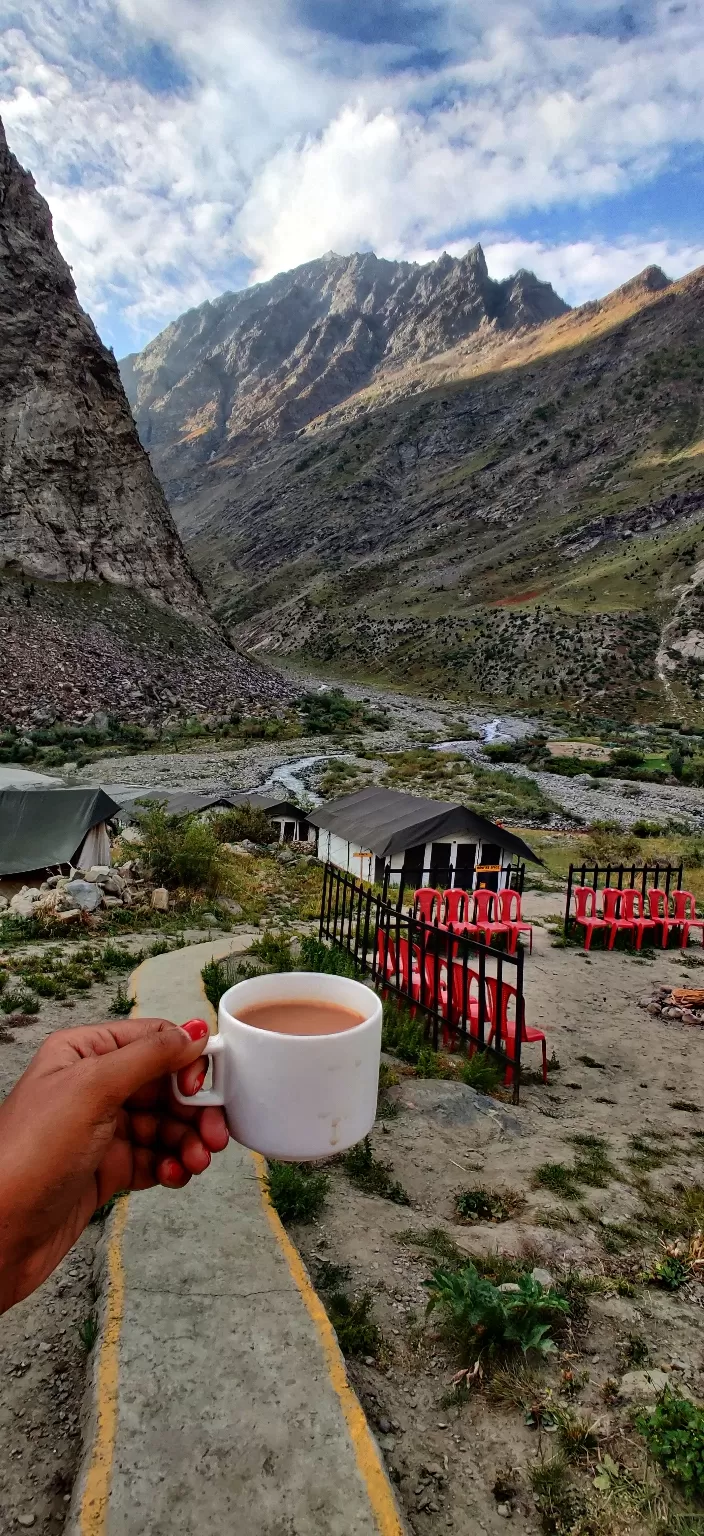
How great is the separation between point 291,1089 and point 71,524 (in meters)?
59.7

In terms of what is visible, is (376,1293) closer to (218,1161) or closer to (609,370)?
(218,1161)

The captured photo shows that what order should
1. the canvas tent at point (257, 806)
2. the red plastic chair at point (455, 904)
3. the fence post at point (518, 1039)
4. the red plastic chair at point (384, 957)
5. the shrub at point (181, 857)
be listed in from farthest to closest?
1. the canvas tent at point (257, 806)
2. the shrub at point (181, 857)
3. the red plastic chair at point (455, 904)
4. the red plastic chair at point (384, 957)
5. the fence post at point (518, 1039)

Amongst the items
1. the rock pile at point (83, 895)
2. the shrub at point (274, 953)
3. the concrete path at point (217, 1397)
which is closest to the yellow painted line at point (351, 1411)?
the concrete path at point (217, 1397)

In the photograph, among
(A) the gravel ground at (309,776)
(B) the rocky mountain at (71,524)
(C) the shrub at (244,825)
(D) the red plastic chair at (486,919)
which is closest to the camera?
(D) the red plastic chair at (486,919)

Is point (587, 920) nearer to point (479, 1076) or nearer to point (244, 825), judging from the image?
point (479, 1076)

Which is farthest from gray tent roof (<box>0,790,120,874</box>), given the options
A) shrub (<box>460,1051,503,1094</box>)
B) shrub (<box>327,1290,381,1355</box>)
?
shrub (<box>327,1290,381,1355</box>)

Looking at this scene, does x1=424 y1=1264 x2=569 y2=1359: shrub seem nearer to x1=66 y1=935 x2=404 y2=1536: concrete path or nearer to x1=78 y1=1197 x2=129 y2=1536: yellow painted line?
x1=66 y1=935 x2=404 y2=1536: concrete path

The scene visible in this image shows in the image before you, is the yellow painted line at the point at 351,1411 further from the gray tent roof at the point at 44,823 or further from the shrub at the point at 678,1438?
the gray tent roof at the point at 44,823

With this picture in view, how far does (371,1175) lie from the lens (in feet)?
16.2

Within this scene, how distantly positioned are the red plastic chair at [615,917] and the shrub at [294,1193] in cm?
958

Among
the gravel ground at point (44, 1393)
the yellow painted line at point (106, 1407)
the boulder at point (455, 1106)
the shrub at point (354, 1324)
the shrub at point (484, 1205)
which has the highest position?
the yellow painted line at point (106, 1407)

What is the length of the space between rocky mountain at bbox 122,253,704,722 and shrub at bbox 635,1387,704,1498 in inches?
2545

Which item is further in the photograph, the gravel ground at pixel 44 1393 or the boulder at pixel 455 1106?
the boulder at pixel 455 1106

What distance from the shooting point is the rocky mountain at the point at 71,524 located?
48.8 meters
